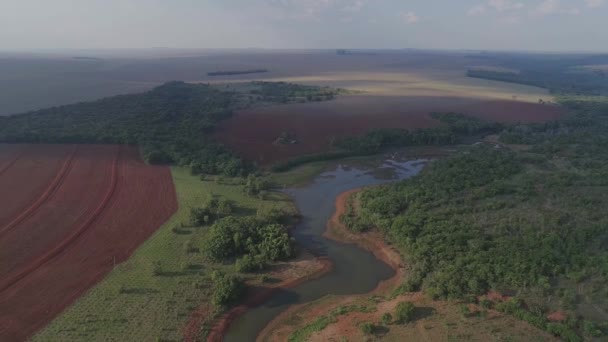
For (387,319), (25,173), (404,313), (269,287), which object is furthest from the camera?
(25,173)

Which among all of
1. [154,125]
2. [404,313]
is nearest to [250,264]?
[404,313]

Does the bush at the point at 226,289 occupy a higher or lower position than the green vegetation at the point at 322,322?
higher

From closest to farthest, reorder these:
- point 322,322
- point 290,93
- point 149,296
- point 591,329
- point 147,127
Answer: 1. point 591,329
2. point 322,322
3. point 149,296
4. point 147,127
5. point 290,93

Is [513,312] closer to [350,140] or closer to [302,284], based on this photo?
[302,284]

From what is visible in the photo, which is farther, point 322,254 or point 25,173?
point 25,173

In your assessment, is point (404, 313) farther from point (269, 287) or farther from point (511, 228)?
point (511, 228)

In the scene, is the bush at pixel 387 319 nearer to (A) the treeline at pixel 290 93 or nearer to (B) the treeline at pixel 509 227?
(B) the treeline at pixel 509 227

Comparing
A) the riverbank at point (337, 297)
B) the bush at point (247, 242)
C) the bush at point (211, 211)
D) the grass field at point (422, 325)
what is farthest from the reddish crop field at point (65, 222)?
the grass field at point (422, 325)
